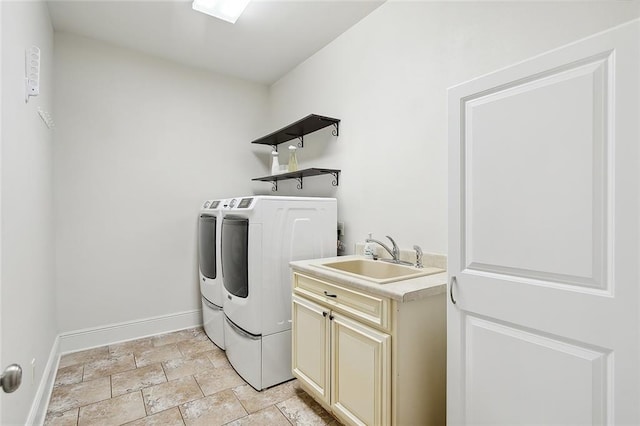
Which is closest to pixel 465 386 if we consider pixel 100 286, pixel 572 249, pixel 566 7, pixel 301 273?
pixel 572 249

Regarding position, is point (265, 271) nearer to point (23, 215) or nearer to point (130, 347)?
point (23, 215)

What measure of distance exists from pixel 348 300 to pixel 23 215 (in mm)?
1721

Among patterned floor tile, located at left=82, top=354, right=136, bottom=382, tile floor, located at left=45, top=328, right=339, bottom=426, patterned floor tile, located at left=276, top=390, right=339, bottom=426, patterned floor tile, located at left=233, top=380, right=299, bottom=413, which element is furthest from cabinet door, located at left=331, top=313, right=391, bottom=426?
patterned floor tile, located at left=82, top=354, right=136, bottom=382

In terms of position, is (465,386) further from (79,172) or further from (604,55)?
(79,172)

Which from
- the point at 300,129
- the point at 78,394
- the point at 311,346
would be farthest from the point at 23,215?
the point at 300,129

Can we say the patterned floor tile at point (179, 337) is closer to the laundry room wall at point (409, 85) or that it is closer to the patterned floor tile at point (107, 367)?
the patterned floor tile at point (107, 367)

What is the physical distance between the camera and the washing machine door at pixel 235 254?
2291 mm

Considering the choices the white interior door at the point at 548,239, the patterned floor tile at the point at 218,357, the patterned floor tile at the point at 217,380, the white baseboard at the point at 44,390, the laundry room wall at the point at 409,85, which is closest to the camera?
the white interior door at the point at 548,239

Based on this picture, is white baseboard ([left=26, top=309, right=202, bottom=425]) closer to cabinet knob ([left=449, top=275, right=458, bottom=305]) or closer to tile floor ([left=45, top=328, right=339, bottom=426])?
tile floor ([left=45, top=328, right=339, bottom=426])

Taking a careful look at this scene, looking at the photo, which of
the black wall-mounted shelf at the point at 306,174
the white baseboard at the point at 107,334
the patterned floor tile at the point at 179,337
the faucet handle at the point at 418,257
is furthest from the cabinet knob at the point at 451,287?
the patterned floor tile at the point at 179,337

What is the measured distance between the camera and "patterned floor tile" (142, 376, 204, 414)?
2.02 m

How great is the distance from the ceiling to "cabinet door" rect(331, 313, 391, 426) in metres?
2.22

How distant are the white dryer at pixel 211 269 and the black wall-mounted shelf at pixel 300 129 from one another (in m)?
0.92

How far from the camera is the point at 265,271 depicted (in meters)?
2.24
